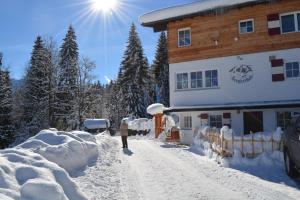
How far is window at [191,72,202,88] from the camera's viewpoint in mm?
25172

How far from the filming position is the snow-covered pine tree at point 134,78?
182ft

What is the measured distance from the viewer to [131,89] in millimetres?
55656

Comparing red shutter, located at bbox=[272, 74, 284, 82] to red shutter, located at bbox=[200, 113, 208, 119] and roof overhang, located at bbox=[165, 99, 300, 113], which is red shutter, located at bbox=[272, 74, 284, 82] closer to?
roof overhang, located at bbox=[165, 99, 300, 113]

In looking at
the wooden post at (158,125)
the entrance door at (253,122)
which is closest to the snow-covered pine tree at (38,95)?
the wooden post at (158,125)

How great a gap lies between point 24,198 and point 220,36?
65.8 ft

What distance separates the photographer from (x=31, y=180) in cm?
682

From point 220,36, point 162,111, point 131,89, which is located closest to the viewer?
point 220,36

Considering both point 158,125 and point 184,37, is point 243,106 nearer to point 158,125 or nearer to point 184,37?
point 184,37

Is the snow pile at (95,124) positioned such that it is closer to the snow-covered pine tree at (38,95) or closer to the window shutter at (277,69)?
the snow-covered pine tree at (38,95)

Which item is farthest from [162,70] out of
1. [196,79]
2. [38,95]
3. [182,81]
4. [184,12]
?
[196,79]

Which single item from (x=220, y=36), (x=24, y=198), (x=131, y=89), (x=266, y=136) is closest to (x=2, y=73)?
(x=131, y=89)

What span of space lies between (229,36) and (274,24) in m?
2.77

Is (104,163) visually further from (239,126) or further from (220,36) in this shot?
(220,36)

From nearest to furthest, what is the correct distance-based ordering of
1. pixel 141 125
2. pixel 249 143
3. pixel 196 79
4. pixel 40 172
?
pixel 40 172 < pixel 249 143 < pixel 196 79 < pixel 141 125
